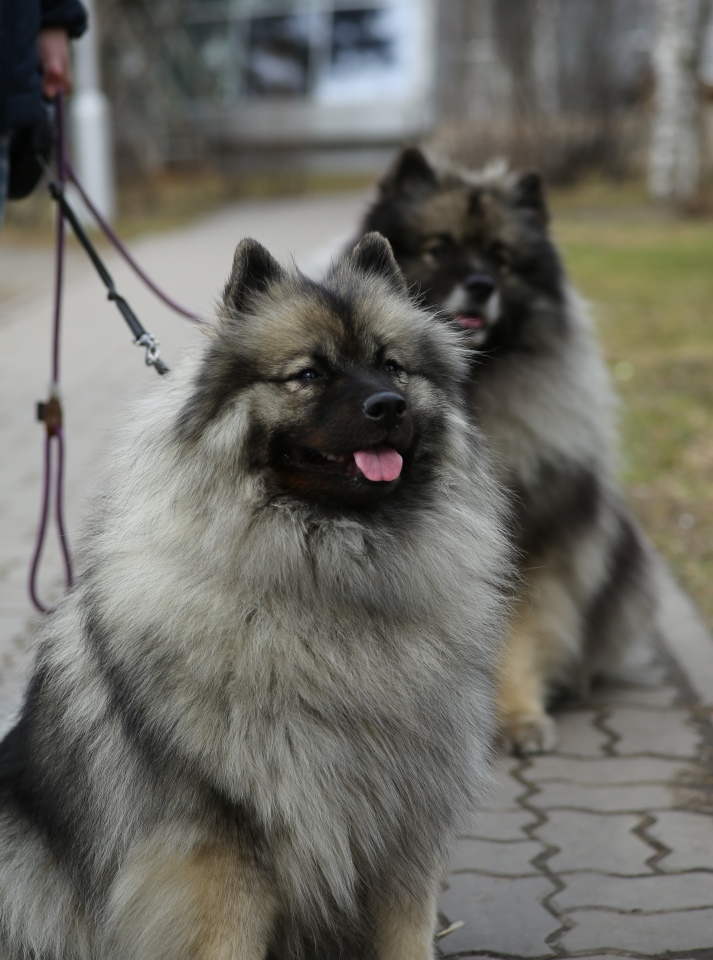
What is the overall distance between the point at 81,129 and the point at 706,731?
16655mm

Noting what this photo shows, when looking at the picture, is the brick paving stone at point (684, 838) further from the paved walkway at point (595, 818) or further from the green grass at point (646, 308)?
the green grass at point (646, 308)

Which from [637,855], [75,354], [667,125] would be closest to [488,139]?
[667,125]

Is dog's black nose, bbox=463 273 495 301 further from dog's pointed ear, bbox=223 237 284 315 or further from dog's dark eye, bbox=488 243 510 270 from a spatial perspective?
dog's pointed ear, bbox=223 237 284 315

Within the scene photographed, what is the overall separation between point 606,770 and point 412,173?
2.45 m

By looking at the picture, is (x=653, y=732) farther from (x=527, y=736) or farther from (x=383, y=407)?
(x=383, y=407)

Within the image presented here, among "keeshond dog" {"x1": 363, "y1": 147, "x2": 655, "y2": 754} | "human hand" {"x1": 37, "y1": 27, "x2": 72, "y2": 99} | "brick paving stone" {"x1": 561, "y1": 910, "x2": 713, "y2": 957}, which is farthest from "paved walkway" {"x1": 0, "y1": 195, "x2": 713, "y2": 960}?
"human hand" {"x1": 37, "y1": 27, "x2": 72, "y2": 99}

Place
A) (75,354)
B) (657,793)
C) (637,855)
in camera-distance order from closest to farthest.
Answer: (637,855) → (657,793) → (75,354)

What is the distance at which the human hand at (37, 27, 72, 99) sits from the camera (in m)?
4.19

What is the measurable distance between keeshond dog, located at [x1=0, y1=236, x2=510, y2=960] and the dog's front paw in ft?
4.89

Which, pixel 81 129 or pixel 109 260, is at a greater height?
pixel 81 129

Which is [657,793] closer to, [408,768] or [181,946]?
[408,768]

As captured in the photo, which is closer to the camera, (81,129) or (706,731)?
(706,731)

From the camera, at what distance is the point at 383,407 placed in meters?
2.68

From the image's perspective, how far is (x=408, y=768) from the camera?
8.93 feet
